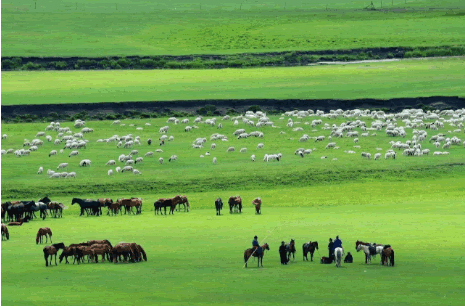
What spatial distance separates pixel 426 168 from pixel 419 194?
20.3 feet

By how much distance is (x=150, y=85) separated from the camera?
88.7m

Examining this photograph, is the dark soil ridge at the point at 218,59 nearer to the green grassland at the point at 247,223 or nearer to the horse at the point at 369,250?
the green grassland at the point at 247,223

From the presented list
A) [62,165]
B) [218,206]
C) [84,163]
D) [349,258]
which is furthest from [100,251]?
[84,163]

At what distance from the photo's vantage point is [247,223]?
37.7m

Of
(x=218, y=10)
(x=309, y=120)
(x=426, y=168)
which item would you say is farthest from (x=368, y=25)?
(x=426, y=168)

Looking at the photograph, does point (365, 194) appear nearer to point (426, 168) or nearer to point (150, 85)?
point (426, 168)

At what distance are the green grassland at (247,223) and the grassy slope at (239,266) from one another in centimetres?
5

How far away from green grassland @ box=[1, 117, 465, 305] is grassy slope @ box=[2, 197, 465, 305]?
0.05 m

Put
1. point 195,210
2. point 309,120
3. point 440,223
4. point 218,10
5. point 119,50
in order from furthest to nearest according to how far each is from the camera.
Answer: point 218,10
point 119,50
point 309,120
point 195,210
point 440,223

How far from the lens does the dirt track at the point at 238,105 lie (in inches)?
2995

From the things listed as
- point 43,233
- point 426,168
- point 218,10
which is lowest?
point 43,233

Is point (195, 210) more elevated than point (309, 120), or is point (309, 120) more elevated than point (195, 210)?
point (309, 120)

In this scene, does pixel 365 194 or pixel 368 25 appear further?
pixel 368 25

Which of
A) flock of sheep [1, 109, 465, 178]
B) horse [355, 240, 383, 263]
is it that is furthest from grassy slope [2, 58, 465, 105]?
horse [355, 240, 383, 263]
